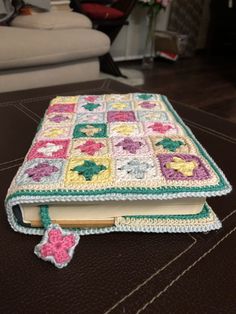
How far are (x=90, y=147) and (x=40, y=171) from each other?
87 millimetres

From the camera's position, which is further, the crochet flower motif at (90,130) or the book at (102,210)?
the crochet flower motif at (90,130)

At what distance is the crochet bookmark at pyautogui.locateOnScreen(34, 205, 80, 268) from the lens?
332 millimetres

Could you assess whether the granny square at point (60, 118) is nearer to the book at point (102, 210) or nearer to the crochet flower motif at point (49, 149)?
the crochet flower motif at point (49, 149)

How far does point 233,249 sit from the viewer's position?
0.37 meters

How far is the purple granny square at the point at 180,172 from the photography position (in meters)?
0.37

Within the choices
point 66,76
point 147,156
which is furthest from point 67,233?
point 66,76

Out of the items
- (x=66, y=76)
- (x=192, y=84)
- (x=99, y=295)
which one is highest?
(x=99, y=295)

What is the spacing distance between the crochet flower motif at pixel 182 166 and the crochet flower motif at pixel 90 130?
5.8 inches

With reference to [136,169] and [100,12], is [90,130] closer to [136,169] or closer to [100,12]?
[136,169]

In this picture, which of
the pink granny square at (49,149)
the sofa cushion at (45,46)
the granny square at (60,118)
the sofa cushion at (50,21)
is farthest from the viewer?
the sofa cushion at (50,21)

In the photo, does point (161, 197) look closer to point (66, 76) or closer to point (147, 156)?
point (147, 156)

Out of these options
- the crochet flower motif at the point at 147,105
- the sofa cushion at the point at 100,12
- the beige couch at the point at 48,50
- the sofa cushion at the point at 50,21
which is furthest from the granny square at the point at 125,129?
the sofa cushion at the point at 100,12

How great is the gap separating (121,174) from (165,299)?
14 cm

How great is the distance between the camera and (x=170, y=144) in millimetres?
447
